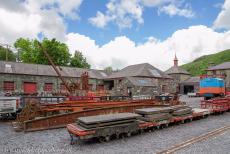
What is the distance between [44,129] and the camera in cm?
1006

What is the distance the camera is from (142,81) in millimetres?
33344

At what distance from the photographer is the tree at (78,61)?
52.0 m

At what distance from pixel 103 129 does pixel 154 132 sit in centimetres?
287

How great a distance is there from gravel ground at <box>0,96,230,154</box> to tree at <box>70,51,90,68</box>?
4258 cm

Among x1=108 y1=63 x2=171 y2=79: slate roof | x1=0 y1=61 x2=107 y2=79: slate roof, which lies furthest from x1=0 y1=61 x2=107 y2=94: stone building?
x1=108 y1=63 x2=171 y2=79: slate roof

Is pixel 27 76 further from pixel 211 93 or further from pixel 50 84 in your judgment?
pixel 211 93

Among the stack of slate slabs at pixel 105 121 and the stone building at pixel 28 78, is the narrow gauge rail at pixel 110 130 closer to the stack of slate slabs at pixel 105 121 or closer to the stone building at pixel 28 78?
the stack of slate slabs at pixel 105 121

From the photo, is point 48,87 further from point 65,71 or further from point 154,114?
point 154,114

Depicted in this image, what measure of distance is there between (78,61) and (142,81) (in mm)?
23497

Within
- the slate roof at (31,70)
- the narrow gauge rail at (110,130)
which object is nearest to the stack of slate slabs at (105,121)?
the narrow gauge rail at (110,130)

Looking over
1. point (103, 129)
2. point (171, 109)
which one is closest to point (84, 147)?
point (103, 129)

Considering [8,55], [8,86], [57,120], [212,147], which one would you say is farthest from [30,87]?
[8,55]

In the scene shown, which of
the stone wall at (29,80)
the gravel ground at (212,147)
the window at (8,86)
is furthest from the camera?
the stone wall at (29,80)

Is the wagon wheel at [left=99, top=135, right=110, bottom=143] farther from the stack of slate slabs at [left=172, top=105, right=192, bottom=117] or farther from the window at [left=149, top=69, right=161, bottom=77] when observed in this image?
the window at [left=149, top=69, right=161, bottom=77]
